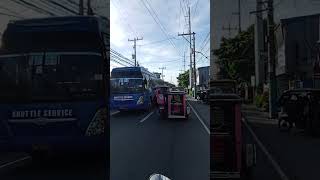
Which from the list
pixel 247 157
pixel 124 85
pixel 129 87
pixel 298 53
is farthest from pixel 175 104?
pixel 298 53

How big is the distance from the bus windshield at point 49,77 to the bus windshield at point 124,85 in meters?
0.12

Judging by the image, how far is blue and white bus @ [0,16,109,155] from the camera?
2.33 m

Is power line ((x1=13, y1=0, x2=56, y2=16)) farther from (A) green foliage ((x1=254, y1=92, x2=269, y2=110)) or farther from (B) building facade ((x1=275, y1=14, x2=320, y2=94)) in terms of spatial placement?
(B) building facade ((x1=275, y1=14, x2=320, y2=94))

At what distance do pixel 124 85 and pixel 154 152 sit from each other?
38 centimetres

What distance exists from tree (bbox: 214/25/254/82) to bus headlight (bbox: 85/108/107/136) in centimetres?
60

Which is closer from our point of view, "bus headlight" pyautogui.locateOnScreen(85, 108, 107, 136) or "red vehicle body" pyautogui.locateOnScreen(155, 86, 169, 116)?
"bus headlight" pyautogui.locateOnScreen(85, 108, 107, 136)

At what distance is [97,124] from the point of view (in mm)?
2340

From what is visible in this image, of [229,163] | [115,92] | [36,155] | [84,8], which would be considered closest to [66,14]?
[84,8]

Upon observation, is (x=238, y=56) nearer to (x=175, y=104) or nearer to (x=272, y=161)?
(x=175, y=104)

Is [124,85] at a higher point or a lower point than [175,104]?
higher

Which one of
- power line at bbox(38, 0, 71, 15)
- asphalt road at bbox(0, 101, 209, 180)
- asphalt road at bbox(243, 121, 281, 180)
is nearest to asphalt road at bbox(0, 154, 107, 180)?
asphalt road at bbox(0, 101, 209, 180)

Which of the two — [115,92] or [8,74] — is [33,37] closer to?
[8,74]

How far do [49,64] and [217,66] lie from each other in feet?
2.93

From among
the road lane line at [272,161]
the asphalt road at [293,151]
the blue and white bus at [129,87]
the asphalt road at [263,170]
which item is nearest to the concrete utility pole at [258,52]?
the blue and white bus at [129,87]
